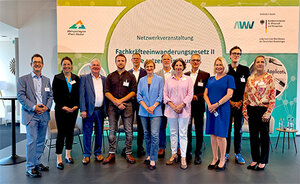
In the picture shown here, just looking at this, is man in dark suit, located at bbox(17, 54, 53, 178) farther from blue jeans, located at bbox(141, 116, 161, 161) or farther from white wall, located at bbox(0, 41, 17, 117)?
white wall, located at bbox(0, 41, 17, 117)

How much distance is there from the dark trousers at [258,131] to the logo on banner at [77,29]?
404cm

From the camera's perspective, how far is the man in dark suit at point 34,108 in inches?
109

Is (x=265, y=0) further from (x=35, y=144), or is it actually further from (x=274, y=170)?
(x=35, y=144)

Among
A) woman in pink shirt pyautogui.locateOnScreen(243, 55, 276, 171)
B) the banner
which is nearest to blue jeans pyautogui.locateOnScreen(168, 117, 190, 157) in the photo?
woman in pink shirt pyautogui.locateOnScreen(243, 55, 276, 171)

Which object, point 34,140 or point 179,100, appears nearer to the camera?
point 34,140

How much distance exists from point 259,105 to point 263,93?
176mm

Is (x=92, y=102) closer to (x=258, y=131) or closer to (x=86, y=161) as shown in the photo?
(x=86, y=161)

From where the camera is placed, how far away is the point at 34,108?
2729 mm

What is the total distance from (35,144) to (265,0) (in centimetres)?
561

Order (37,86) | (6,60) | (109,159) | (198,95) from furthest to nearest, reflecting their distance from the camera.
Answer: (6,60)
(109,159)
(198,95)
(37,86)

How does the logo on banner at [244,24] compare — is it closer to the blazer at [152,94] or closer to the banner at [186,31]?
the banner at [186,31]

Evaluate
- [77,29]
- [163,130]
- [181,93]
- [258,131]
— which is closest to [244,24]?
[258,131]

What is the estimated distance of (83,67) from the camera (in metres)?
5.15

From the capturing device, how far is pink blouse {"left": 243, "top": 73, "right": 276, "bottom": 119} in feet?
9.46
